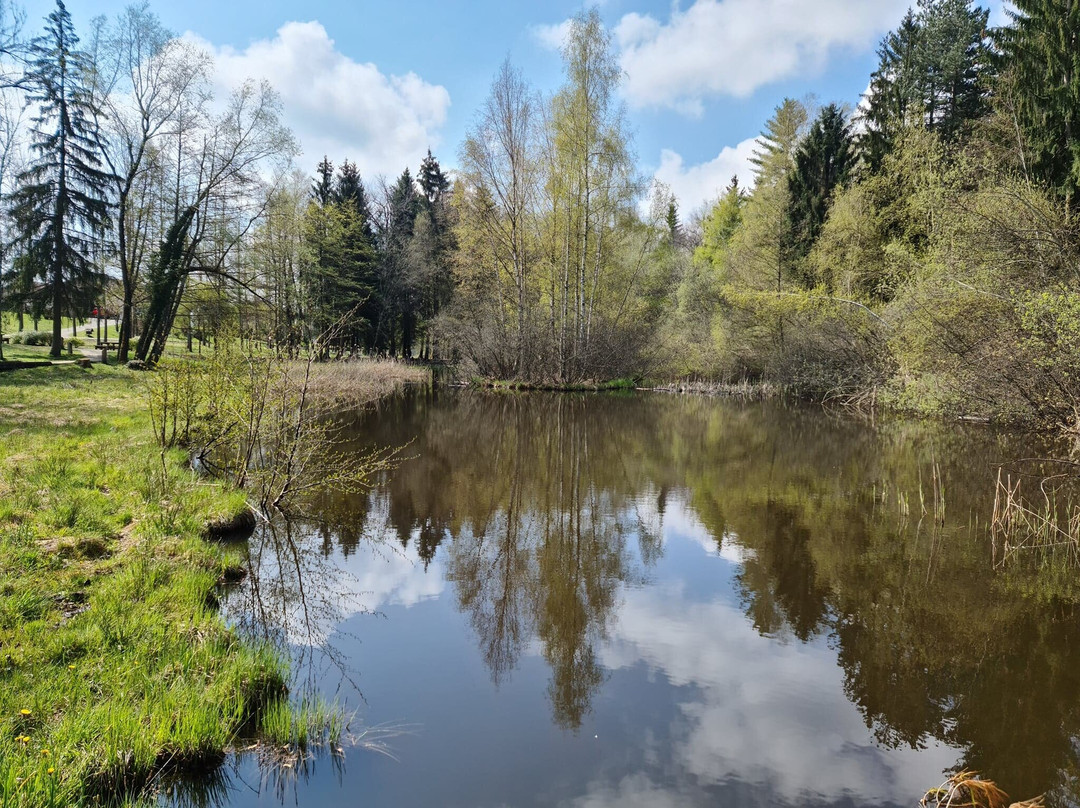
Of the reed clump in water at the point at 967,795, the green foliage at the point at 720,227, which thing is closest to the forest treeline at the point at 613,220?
the green foliage at the point at 720,227

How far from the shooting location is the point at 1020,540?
285 inches

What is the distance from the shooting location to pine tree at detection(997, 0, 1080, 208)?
16.3 m

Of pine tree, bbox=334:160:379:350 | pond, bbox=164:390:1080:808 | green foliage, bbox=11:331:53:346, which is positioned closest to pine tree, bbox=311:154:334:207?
pine tree, bbox=334:160:379:350

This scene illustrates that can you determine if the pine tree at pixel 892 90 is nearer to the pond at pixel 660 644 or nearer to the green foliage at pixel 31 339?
the pond at pixel 660 644

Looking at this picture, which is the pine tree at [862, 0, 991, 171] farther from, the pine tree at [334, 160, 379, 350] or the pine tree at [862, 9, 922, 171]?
the pine tree at [334, 160, 379, 350]

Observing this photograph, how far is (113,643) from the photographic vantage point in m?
3.70

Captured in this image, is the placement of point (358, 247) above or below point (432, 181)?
below

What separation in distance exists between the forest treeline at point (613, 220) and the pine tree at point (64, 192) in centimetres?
8

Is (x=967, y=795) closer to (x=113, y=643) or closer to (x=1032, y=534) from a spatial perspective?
(x=113, y=643)

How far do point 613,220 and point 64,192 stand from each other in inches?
826

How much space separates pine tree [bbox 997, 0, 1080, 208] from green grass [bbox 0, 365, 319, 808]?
21069mm

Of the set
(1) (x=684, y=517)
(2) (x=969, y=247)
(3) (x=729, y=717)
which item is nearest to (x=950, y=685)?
(3) (x=729, y=717)

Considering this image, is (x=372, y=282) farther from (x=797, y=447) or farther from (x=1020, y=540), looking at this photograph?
(x=1020, y=540)

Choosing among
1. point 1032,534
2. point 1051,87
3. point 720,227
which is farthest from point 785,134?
point 1032,534
